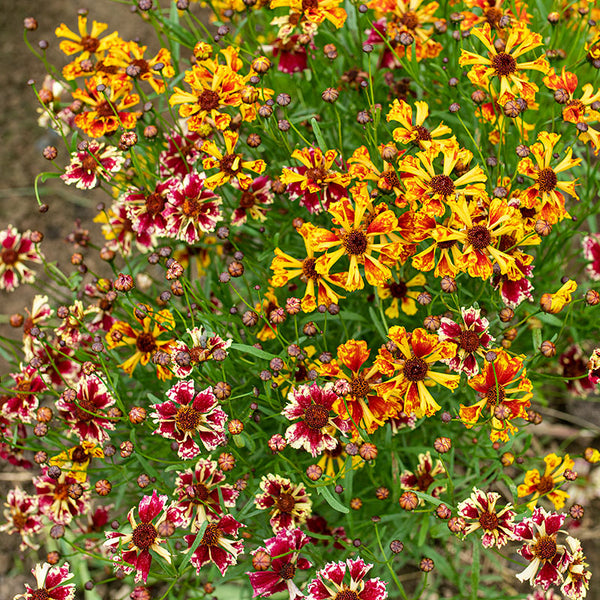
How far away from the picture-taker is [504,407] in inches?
68.1

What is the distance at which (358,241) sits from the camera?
6.05ft

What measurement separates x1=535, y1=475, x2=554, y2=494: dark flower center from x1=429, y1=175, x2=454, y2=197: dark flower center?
99 cm

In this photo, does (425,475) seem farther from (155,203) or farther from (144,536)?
(155,203)

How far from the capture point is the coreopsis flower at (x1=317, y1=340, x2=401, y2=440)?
69.7 inches

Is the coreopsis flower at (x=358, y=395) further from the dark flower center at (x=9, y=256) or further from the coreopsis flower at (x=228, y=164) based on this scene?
the dark flower center at (x=9, y=256)

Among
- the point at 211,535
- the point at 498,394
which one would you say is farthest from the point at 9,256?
the point at 498,394

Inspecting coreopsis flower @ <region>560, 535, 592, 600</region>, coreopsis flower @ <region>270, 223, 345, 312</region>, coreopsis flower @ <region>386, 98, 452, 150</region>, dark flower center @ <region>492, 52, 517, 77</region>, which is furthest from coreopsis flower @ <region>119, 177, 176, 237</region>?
coreopsis flower @ <region>560, 535, 592, 600</region>

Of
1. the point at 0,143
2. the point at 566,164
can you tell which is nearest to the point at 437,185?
the point at 566,164

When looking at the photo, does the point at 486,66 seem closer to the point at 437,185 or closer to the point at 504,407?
the point at 437,185

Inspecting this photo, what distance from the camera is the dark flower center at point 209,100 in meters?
2.02

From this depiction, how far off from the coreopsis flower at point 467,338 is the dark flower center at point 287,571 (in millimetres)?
722

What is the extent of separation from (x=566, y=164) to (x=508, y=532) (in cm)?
107

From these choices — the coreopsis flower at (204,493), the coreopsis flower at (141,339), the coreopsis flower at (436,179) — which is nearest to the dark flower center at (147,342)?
the coreopsis flower at (141,339)

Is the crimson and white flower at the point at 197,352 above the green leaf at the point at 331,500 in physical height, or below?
above
